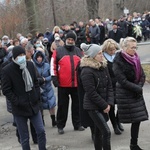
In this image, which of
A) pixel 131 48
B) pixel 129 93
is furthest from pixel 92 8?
pixel 129 93

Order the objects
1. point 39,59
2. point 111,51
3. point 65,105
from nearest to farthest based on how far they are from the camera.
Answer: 1. point 111,51
2. point 65,105
3. point 39,59

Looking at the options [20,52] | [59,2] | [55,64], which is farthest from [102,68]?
[59,2]

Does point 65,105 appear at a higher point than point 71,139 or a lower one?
higher

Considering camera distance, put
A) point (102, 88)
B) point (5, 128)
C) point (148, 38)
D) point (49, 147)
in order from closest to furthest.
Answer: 1. point (102, 88)
2. point (49, 147)
3. point (5, 128)
4. point (148, 38)

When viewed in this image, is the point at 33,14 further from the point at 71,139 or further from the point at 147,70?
the point at 71,139

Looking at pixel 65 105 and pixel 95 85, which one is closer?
pixel 95 85

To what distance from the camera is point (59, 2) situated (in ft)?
118

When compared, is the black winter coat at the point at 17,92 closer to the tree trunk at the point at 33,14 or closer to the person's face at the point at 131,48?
the person's face at the point at 131,48

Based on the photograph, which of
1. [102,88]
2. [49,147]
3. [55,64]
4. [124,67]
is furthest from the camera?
[55,64]

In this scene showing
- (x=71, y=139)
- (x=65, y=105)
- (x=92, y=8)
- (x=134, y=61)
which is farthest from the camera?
(x=92, y=8)

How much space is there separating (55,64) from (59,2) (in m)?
29.9

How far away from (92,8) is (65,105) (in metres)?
25.4

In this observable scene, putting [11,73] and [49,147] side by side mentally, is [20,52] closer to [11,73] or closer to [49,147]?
[11,73]

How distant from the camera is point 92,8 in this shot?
31.8 metres
